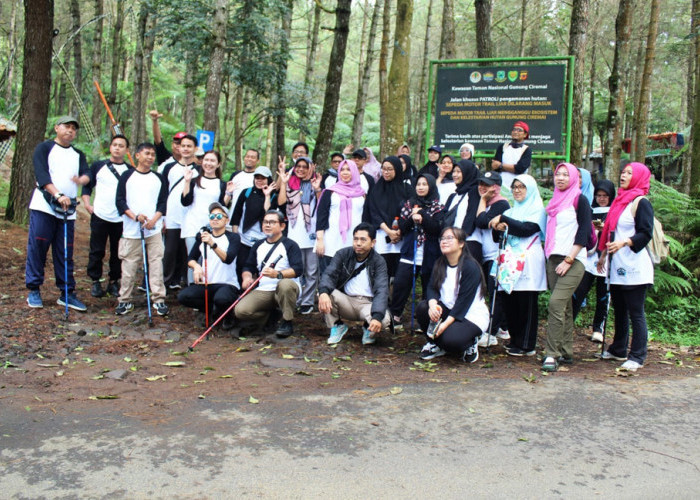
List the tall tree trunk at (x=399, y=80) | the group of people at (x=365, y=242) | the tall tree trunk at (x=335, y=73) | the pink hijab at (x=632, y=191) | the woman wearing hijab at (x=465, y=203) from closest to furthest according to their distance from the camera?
the pink hijab at (x=632, y=191)
the group of people at (x=365, y=242)
the woman wearing hijab at (x=465, y=203)
the tall tree trunk at (x=335, y=73)
the tall tree trunk at (x=399, y=80)

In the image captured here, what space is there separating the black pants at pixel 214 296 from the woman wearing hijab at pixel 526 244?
307 centimetres

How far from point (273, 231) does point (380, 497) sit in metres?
3.96

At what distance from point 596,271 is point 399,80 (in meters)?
6.73

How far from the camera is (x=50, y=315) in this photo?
6.66 m

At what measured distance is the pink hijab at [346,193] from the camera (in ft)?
24.1

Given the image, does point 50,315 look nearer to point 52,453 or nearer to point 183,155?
point 183,155

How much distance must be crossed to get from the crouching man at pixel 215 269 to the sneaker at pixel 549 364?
11.5 feet

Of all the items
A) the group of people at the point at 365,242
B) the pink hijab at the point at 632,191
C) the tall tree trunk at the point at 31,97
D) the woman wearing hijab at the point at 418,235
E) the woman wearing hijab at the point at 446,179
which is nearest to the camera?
the pink hijab at the point at 632,191

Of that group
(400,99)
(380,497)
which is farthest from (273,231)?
(400,99)

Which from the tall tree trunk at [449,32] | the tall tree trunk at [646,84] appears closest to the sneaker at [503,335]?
the tall tree trunk at [646,84]

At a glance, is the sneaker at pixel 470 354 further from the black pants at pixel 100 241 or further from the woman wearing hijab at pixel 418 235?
the black pants at pixel 100 241

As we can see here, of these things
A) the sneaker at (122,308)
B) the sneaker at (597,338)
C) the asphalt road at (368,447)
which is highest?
the sneaker at (122,308)

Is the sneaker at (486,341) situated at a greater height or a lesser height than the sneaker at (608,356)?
greater

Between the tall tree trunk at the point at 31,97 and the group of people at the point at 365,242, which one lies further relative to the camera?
the tall tree trunk at the point at 31,97
